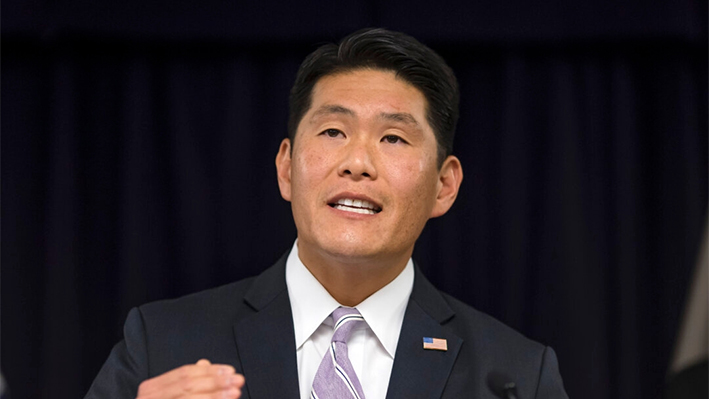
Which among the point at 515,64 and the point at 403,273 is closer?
the point at 403,273

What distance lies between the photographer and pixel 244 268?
10.5 feet

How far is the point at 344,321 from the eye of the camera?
6.72ft

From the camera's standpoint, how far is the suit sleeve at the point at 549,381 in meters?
2.07

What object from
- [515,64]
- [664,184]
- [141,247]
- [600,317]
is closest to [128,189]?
[141,247]

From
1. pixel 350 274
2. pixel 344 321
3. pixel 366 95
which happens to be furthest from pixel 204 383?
pixel 366 95

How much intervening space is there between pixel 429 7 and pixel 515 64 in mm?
429

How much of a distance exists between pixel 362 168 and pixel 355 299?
38 cm

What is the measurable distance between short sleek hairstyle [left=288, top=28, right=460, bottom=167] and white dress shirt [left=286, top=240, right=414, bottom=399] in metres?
0.42

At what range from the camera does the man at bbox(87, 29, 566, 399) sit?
78.3 inches

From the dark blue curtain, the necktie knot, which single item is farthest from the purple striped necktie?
the dark blue curtain

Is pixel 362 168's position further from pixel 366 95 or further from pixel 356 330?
pixel 356 330

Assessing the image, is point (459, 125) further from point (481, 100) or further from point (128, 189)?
point (128, 189)

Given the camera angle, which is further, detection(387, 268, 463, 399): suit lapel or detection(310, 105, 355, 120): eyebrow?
detection(310, 105, 355, 120): eyebrow

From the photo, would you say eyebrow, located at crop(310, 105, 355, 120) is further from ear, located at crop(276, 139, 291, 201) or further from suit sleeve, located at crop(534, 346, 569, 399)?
suit sleeve, located at crop(534, 346, 569, 399)
